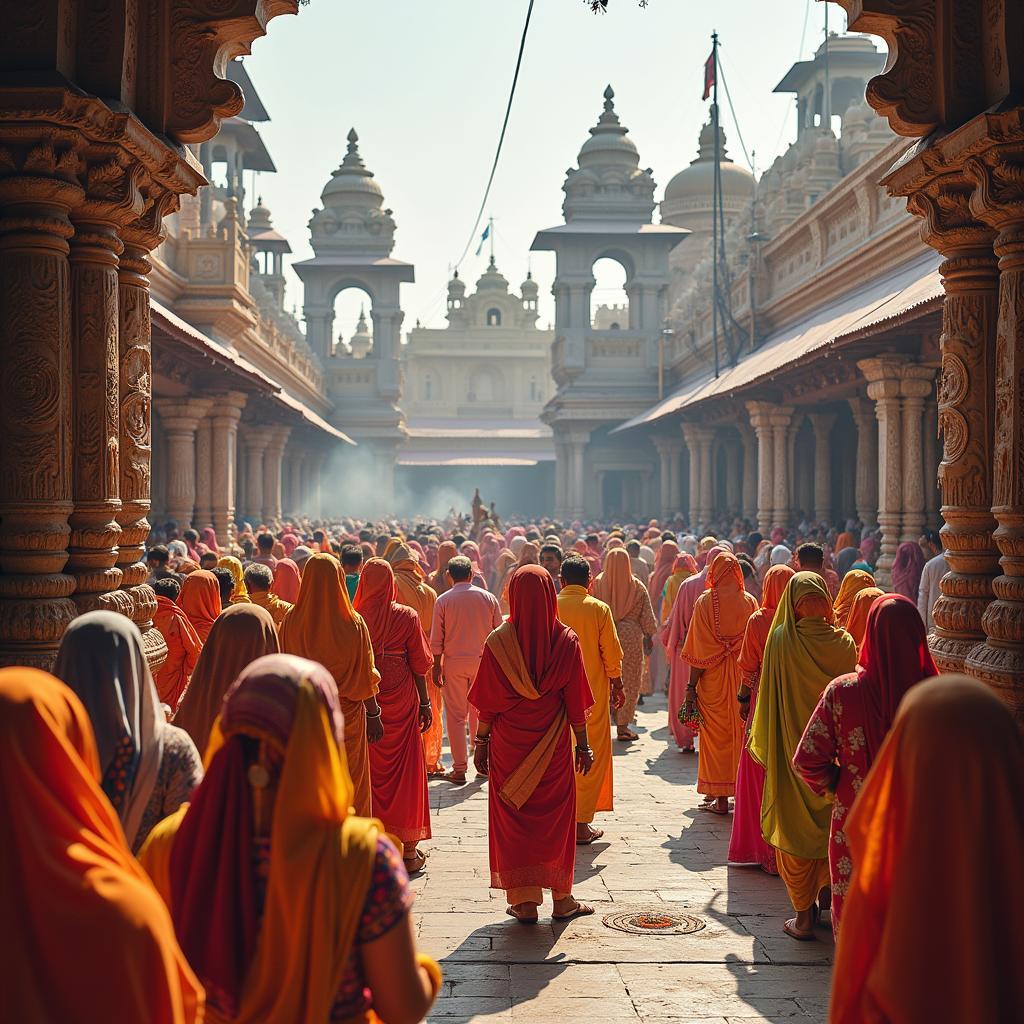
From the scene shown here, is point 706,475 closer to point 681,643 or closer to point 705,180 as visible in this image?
point 681,643

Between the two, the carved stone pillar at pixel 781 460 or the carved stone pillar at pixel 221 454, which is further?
the carved stone pillar at pixel 781 460

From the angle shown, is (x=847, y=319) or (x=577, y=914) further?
(x=847, y=319)

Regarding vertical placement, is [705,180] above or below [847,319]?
above

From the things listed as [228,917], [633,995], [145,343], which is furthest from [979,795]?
[145,343]

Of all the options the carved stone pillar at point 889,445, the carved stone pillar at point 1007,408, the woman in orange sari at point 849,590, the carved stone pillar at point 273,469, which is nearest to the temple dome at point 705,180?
the carved stone pillar at point 273,469

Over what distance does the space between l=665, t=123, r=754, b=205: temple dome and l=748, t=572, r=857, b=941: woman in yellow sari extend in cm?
4297

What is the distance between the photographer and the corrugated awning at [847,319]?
1168 centimetres

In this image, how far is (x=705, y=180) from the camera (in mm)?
47312

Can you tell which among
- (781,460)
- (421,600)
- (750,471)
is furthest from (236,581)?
(750,471)

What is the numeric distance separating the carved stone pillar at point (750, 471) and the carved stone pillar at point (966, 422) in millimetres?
16829

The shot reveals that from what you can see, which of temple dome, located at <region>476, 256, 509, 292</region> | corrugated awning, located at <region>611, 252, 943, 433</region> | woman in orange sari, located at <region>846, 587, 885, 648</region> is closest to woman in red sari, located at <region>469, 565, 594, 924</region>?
woman in orange sari, located at <region>846, 587, 885, 648</region>

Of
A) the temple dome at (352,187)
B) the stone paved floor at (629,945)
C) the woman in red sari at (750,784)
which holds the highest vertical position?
the temple dome at (352,187)

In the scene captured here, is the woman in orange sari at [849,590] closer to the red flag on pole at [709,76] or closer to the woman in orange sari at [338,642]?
the woman in orange sari at [338,642]

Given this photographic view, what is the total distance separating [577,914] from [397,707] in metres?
1.56
